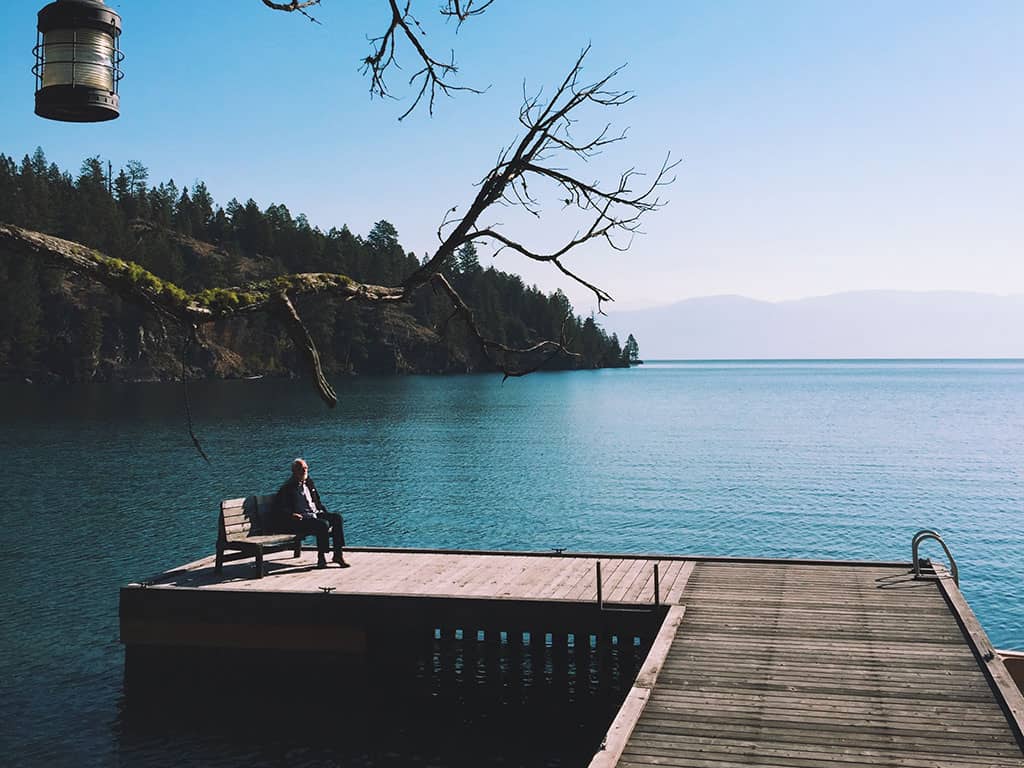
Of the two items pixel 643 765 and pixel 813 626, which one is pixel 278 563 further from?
pixel 643 765

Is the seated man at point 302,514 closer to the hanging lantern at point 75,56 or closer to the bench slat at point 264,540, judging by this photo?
the bench slat at point 264,540

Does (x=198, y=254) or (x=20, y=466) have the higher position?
(x=198, y=254)

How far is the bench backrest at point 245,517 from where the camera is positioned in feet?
54.0

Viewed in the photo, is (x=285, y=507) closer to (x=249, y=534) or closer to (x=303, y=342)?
(x=249, y=534)

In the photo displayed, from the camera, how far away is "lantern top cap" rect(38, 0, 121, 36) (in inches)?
163

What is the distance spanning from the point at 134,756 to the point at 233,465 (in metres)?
38.5

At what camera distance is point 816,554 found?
31031mm

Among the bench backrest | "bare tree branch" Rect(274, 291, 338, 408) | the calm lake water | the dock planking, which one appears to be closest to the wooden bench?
the bench backrest

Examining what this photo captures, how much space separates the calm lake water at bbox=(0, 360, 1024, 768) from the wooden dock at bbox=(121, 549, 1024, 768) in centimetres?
179

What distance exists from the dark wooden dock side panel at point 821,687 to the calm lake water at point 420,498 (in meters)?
4.01

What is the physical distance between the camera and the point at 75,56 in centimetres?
416

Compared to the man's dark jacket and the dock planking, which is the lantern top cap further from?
the man's dark jacket

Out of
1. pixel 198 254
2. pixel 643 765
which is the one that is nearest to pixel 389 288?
pixel 643 765

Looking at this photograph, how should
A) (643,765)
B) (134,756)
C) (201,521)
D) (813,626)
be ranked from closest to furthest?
1. (643,765)
2. (813,626)
3. (134,756)
4. (201,521)
